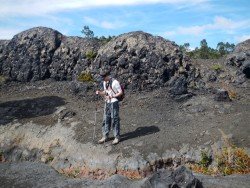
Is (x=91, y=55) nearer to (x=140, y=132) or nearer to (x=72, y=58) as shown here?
(x=72, y=58)

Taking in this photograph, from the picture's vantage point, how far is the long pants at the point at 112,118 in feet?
52.2

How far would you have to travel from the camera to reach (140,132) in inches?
681

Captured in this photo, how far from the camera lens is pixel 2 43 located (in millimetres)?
28031

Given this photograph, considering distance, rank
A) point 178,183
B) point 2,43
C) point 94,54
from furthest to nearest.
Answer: point 2,43
point 94,54
point 178,183

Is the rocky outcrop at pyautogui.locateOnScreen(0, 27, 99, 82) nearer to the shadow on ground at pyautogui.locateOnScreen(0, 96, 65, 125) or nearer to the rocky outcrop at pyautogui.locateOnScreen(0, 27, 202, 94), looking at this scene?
the rocky outcrop at pyautogui.locateOnScreen(0, 27, 202, 94)

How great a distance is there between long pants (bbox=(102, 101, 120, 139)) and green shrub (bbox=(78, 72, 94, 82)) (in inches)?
294

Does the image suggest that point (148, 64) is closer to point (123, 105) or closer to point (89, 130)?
point (123, 105)

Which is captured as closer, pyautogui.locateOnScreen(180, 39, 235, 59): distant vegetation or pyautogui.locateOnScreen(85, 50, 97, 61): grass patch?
pyautogui.locateOnScreen(85, 50, 97, 61): grass patch

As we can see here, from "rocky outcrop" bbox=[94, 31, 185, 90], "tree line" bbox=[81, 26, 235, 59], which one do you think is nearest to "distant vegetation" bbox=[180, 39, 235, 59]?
"tree line" bbox=[81, 26, 235, 59]

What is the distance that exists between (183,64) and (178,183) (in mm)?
13266

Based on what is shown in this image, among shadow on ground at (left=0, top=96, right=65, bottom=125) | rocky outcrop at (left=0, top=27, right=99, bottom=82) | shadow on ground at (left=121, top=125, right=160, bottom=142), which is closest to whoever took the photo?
shadow on ground at (left=121, top=125, right=160, bottom=142)

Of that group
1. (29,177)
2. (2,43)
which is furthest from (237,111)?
(2,43)

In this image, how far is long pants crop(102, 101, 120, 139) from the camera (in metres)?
15.9

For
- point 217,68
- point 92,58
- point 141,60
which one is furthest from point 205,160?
point 92,58
